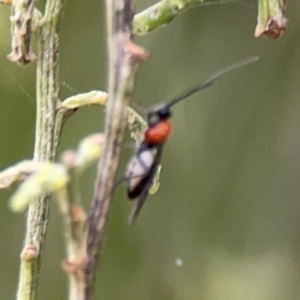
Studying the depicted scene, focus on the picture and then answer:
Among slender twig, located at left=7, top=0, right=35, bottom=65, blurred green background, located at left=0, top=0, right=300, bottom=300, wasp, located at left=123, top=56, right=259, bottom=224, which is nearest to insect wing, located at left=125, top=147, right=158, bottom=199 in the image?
wasp, located at left=123, top=56, right=259, bottom=224

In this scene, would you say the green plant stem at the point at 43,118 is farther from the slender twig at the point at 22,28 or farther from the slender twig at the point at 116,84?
the slender twig at the point at 116,84

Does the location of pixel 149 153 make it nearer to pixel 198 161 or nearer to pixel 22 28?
pixel 22 28

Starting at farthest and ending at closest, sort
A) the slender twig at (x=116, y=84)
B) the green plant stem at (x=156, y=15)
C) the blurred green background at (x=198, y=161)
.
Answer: the blurred green background at (x=198, y=161), the green plant stem at (x=156, y=15), the slender twig at (x=116, y=84)

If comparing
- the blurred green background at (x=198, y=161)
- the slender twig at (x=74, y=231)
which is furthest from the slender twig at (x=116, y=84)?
the blurred green background at (x=198, y=161)

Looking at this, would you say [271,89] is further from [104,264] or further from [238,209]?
[104,264]

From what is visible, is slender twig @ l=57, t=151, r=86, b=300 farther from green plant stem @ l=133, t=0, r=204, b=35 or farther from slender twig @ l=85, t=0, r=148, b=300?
green plant stem @ l=133, t=0, r=204, b=35

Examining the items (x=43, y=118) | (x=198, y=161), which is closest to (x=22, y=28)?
(x=43, y=118)
